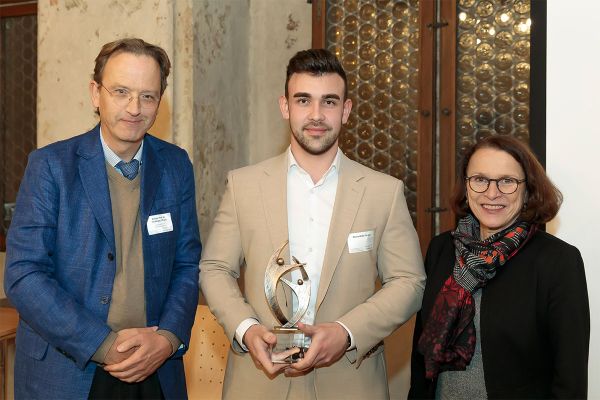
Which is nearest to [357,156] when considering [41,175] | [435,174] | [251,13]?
[435,174]

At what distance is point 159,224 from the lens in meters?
2.21

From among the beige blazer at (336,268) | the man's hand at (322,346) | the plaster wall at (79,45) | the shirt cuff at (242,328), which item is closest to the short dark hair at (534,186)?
the beige blazer at (336,268)

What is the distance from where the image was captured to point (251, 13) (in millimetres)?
4762

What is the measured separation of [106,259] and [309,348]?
679 millimetres

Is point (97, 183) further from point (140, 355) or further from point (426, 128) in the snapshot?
point (426, 128)

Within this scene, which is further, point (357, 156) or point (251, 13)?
point (251, 13)

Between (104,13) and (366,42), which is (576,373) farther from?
(104,13)

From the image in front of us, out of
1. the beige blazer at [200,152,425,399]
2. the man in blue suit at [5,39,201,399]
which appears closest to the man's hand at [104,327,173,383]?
the man in blue suit at [5,39,201,399]

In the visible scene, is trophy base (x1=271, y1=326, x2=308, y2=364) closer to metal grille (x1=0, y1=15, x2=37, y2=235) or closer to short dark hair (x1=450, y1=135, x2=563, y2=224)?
short dark hair (x1=450, y1=135, x2=563, y2=224)

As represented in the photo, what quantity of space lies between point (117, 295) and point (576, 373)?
137 cm

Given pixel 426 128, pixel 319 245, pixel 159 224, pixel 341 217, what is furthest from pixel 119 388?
pixel 426 128

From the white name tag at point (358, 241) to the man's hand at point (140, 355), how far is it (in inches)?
26.1

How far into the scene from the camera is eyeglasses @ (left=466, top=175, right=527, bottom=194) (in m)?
2.05

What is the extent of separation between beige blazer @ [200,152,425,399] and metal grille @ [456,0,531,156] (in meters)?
1.76
